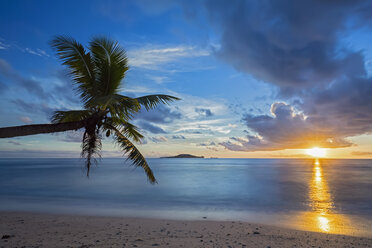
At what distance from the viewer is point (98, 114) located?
6.47 m

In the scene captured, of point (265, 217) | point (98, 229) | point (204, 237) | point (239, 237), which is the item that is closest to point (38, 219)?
point (98, 229)

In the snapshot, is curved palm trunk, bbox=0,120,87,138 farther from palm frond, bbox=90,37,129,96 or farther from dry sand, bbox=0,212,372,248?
dry sand, bbox=0,212,372,248

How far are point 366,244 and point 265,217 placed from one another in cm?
666

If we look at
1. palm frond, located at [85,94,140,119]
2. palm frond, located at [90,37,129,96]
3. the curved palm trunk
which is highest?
palm frond, located at [90,37,129,96]

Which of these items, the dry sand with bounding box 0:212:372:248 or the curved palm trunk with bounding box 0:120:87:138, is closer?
the curved palm trunk with bounding box 0:120:87:138

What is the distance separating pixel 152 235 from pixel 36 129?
20.3 feet

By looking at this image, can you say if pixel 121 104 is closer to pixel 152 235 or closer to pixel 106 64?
pixel 106 64

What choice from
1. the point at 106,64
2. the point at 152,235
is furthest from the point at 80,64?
the point at 152,235

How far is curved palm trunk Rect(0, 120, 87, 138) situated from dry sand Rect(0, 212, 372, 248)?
15.1 feet

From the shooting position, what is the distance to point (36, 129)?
5.76 m

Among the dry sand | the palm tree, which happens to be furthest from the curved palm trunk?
the dry sand

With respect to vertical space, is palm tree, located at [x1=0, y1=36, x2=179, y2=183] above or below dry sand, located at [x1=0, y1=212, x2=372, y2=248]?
above

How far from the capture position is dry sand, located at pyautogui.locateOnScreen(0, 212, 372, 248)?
823cm

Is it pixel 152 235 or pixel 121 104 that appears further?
pixel 152 235
